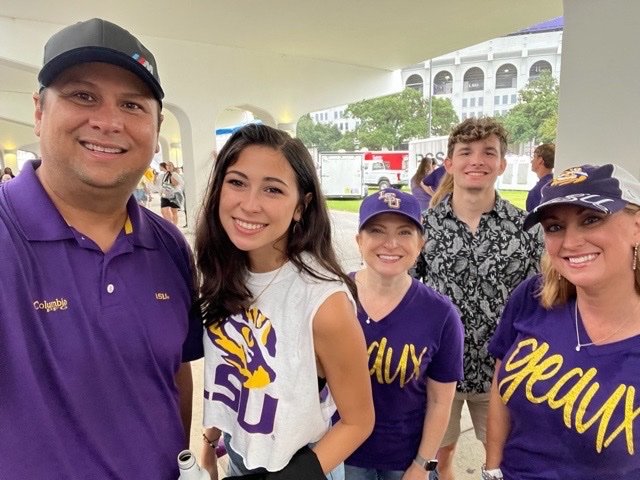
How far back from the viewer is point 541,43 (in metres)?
39.7

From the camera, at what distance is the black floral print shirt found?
186cm

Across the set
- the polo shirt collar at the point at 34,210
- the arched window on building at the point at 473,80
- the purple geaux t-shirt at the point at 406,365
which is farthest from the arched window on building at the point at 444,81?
the polo shirt collar at the point at 34,210

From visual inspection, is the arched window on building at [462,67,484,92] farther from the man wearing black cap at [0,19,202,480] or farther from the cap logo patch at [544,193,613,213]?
the man wearing black cap at [0,19,202,480]

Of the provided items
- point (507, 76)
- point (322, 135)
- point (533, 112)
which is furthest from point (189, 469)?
point (507, 76)

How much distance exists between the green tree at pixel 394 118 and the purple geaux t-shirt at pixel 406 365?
88.9 feet

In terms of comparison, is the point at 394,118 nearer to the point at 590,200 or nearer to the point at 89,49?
the point at 590,200

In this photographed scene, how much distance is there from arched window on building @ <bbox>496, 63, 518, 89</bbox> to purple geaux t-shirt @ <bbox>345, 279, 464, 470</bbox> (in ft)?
156

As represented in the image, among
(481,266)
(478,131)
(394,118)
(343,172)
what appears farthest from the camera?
(394,118)

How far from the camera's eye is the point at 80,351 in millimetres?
988

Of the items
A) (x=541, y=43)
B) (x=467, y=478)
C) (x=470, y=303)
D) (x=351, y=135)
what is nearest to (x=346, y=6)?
(x=470, y=303)

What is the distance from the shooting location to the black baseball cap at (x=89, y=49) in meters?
1.05


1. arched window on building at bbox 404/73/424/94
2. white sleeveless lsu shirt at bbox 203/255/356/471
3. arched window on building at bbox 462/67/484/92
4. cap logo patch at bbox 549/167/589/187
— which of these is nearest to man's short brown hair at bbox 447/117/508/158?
cap logo patch at bbox 549/167/589/187

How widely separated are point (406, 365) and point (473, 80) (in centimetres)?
4783

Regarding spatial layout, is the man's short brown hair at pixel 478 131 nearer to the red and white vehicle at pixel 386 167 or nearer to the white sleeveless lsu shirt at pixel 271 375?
the white sleeveless lsu shirt at pixel 271 375
